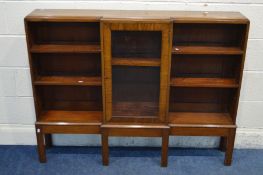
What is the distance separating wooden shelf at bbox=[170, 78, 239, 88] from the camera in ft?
7.93

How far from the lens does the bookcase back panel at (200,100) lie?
265cm

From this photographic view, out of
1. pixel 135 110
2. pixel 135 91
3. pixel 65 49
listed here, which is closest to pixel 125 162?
pixel 135 110

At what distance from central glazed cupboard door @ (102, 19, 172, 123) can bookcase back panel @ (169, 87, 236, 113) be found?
0.28m

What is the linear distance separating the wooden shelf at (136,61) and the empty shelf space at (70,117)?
1.63ft

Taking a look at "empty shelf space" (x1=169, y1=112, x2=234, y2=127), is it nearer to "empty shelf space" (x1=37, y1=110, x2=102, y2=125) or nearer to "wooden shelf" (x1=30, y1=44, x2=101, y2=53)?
"empty shelf space" (x1=37, y1=110, x2=102, y2=125)

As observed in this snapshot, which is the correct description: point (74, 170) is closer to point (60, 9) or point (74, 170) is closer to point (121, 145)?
point (121, 145)

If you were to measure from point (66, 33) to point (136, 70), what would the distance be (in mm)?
568

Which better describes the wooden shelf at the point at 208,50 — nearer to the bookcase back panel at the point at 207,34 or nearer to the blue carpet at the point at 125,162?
the bookcase back panel at the point at 207,34

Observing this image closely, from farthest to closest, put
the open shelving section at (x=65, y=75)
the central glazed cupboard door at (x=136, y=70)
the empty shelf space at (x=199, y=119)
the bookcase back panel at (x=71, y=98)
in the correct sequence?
the bookcase back panel at (x=71, y=98) → the empty shelf space at (x=199, y=119) → the open shelving section at (x=65, y=75) → the central glazed cupboard door at (x=136, y=70)

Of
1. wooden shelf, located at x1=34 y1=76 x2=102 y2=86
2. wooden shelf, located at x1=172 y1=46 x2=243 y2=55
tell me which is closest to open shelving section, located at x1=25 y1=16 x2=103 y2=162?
wooden shelf, located at x1=34 y1=76 x2=102 y2=86

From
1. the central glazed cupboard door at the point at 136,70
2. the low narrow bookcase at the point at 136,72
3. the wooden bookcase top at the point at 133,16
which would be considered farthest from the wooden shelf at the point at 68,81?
the wooden bookcase top at the point at 133,16

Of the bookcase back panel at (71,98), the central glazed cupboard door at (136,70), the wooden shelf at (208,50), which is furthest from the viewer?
the bookcase back panel at (71,98)

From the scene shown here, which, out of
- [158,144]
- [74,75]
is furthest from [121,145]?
[74,75]

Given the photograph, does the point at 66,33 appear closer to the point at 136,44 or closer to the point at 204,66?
the point at 136,44
